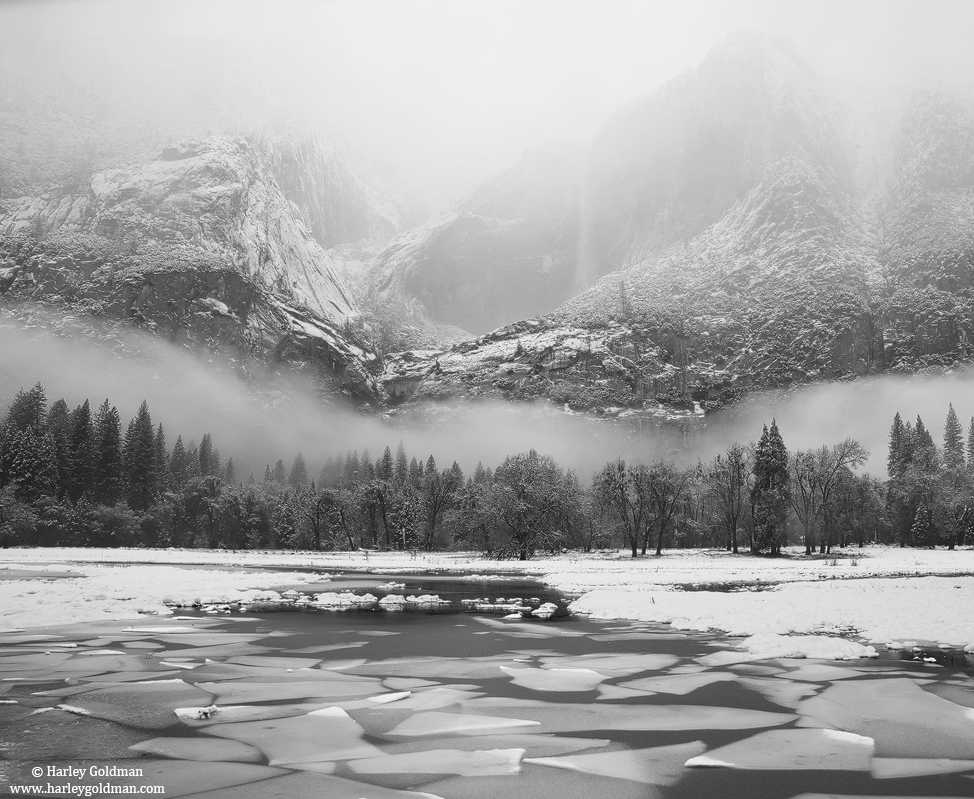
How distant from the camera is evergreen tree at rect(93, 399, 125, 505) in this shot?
11638 centimetres

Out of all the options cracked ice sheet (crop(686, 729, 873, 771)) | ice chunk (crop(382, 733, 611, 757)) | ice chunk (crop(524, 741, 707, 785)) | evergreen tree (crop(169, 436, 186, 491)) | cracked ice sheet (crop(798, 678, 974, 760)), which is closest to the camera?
ice chunk (crop(524, 741, 707, 785))

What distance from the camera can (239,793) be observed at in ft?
19.1

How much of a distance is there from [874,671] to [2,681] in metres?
15.2

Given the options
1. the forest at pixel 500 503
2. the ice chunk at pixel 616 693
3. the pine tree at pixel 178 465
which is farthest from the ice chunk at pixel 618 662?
the pine tree at pixel 178 465

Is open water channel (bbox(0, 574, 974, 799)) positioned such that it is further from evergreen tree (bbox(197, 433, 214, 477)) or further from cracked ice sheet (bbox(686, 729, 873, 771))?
evergreen tree (bbox(197, 433, 214, 477))

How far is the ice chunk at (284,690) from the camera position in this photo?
9.41 meters

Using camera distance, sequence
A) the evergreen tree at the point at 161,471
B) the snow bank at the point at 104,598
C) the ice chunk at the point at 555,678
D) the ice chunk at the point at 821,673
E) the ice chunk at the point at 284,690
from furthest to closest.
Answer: the evergreen tree at the point at 161,471
the snow bank at the point at 104,598
the ice chunk at the point at 821,673
the ice chunk at the point at 555,678
the ice chunk at the point at 284,690

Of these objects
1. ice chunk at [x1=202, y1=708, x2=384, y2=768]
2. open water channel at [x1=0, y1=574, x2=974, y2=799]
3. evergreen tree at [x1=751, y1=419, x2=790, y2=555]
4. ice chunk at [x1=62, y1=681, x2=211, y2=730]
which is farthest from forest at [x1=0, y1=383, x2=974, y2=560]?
ice chunk at [x1=202, y1=708, x2=384, y2=768]

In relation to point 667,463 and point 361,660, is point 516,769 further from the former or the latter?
point 667,463

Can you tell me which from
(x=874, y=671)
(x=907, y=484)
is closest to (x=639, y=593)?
(x=874, y=671)

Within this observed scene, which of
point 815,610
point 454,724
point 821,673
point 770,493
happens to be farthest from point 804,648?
point 770,493

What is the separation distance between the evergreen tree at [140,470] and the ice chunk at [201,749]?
424 feet

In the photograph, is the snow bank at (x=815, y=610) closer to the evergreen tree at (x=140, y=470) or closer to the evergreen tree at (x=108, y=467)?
the evergreen tree at (x=108, y=467)

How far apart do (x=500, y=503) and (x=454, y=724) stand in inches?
2659
